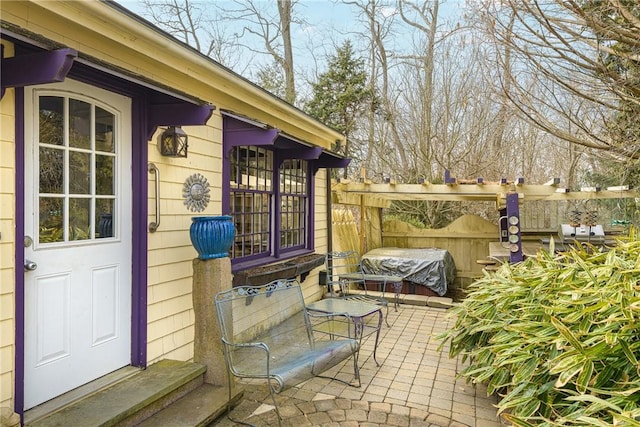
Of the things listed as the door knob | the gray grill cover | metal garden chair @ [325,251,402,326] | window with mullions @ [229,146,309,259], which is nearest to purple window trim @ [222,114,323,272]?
window with mullions @ [229,146,309,259]

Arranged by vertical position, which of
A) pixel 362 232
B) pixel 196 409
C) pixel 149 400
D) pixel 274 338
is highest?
pixel 362 232

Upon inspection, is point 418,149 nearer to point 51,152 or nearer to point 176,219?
point 176,219

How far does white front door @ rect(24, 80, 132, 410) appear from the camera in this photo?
7.63 ft

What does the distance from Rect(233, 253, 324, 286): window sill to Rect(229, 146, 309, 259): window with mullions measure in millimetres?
246

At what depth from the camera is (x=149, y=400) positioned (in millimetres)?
2572

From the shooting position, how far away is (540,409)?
2260 millimetres

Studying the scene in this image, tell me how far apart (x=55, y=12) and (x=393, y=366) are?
12.4 feet

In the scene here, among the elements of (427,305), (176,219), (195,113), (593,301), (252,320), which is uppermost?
(195,113)

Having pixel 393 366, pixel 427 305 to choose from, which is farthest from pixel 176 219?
pixel 427 305

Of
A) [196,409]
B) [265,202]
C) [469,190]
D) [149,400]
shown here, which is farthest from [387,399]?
[469,190]

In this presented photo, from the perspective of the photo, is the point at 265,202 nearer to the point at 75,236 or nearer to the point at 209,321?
the point at 209,321

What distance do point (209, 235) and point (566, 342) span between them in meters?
2.49

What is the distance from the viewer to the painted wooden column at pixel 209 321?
3186 mm

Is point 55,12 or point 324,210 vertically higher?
point 55,12
